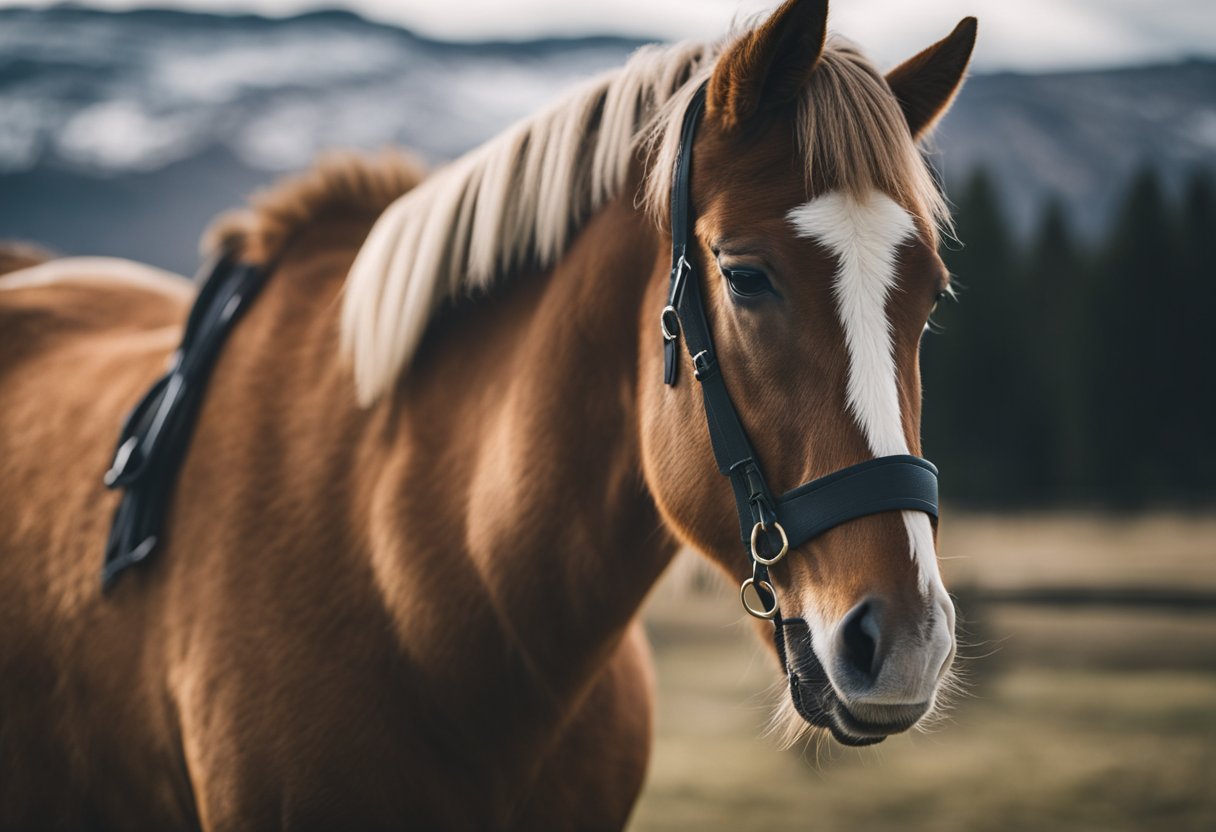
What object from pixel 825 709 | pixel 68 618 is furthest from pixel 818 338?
pixel 68 618

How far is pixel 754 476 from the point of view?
61.1 inches

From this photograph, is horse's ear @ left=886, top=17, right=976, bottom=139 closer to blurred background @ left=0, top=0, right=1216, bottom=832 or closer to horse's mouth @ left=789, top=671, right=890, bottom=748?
horse's mouth @ left=789, top=671, right=890, bottom=748

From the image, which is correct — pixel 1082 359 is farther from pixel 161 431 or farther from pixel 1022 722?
pixel 161 431

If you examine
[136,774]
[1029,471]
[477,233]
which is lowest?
[1029,471]

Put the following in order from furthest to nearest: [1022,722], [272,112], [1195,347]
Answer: [272,112]
[1195,347]
[1022,722]

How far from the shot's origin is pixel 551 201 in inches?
76.9

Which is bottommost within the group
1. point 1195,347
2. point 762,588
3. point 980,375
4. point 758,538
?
point 980,375

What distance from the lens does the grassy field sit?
22.9ft

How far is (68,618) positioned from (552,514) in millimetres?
1325

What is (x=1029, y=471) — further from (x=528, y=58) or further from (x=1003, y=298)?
(x=528, y=58)

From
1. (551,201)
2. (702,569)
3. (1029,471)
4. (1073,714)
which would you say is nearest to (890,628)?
(702,569)

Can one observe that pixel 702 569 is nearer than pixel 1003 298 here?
Yes

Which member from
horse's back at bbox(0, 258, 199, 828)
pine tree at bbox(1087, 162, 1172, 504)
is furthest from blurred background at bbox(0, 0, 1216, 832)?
horse's back at bbox(0, 258, 199, 828)

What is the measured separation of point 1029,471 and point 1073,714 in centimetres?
620
